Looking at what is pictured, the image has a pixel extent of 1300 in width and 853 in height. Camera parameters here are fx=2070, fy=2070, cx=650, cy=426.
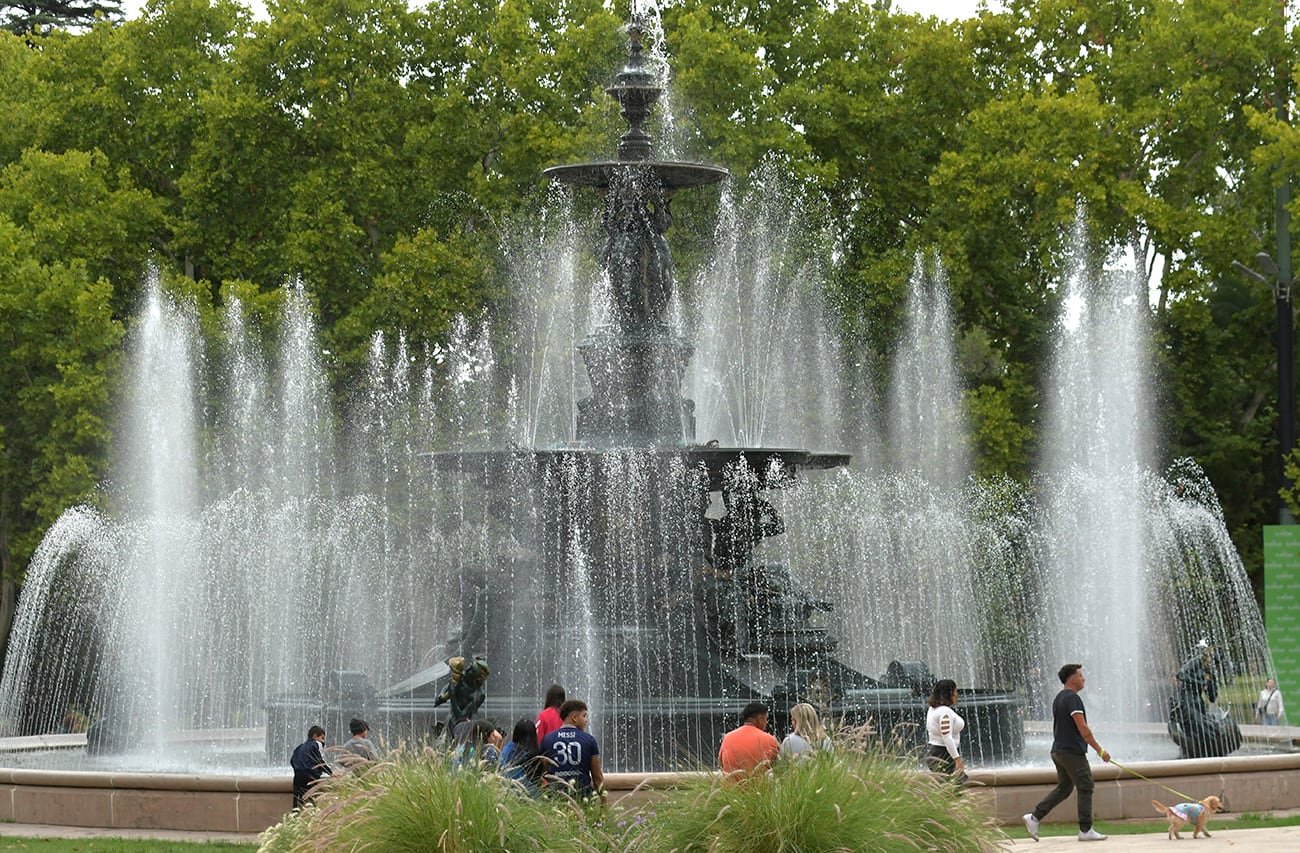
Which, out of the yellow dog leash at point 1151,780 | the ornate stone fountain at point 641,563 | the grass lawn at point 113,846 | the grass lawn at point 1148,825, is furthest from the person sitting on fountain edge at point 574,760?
the ornate stone fountain at point 641,563

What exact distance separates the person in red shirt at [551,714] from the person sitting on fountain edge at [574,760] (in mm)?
1315

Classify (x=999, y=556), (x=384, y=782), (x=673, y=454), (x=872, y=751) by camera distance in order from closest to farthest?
(x=384, y=782)
(x=872, y=751)
(x=673, y=454)
(x=999, y=556)

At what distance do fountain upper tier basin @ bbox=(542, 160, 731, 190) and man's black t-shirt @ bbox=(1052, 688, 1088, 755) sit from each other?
767 centimetres

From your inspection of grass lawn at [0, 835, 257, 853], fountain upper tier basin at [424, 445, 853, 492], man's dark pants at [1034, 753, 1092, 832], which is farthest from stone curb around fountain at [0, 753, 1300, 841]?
fountain upper tier basin at [424, 445, 853, 492]

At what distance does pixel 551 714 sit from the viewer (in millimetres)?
13102

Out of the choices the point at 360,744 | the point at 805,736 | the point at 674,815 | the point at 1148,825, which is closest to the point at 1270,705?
the point at 1148,825

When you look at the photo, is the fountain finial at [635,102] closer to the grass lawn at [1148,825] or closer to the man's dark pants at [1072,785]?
the grass lawn at [1148,825]

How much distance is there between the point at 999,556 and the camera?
3128cm

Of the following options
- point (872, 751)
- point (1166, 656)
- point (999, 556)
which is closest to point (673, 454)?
point (872, 751)

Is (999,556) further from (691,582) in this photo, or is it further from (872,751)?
(872,751)

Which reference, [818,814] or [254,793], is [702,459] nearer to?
[254,793]

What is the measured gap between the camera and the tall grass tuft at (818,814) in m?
10.1

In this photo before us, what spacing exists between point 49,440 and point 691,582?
19.3 m

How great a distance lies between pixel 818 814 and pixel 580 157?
92.0ft
